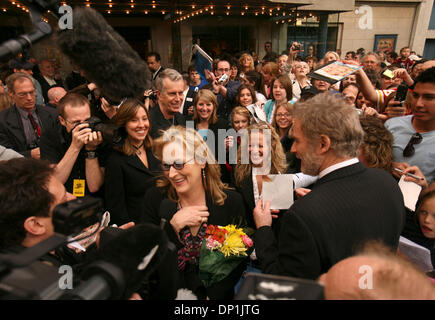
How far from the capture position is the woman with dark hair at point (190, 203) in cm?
166

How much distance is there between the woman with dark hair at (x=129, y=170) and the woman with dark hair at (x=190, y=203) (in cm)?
44

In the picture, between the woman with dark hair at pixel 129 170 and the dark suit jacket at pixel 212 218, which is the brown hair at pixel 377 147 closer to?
the dark suit jacket at pixel 212 218

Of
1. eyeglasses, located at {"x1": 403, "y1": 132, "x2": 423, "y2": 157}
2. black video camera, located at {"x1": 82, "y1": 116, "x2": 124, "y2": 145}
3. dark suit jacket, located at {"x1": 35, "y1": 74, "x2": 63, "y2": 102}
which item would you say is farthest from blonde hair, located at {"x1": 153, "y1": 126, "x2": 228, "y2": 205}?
dark suit jacket, located at {"x1": 35, "y1": 74, "x2": 63, "y2": 102}

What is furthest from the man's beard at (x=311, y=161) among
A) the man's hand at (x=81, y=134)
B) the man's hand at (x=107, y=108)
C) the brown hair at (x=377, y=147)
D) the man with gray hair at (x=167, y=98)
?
the man's hand at (x=107, y=108)

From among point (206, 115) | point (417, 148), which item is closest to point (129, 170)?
point (206, 115)

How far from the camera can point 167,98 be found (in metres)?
3.30

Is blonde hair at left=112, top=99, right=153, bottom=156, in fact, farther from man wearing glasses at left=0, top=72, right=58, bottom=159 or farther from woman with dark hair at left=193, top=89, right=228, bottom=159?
man wearing glasses at left=0, top=72, right=58, bottom=159

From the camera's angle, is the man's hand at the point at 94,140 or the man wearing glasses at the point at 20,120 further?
the man wearing glasses at the point at 20,120

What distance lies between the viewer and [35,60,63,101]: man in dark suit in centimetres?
577

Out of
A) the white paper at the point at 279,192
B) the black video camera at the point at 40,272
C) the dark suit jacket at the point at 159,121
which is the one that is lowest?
the white paper at the point at 279,192

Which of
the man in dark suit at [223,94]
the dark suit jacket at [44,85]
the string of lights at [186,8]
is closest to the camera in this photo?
the man in dark suit at [223,94]

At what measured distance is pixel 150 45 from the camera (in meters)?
11.5

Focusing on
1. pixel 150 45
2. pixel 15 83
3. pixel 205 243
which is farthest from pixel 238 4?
pixel 205 243

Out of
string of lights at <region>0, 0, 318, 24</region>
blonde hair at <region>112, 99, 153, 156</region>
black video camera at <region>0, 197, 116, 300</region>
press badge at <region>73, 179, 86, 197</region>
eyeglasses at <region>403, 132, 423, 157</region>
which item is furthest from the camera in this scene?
string of lights at <region>0, 0, 318, 24</region>
